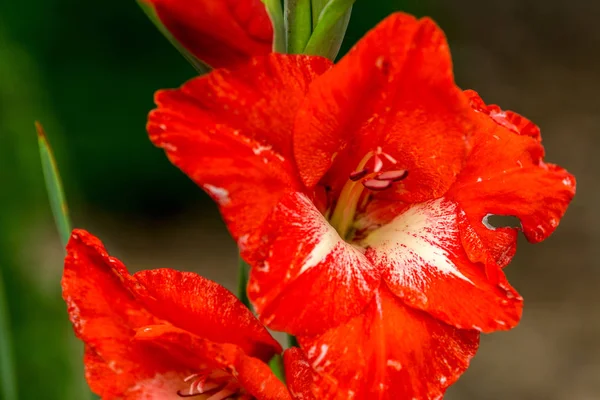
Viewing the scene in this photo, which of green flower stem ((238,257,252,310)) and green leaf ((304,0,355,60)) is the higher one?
green leaf ((304,0,355,60))

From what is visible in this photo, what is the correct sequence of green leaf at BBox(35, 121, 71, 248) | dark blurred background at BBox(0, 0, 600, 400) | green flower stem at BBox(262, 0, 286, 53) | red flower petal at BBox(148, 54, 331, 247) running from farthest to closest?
1. dark blurred background at BBox(0, 0, 600, 400)
2. green leaf at BBox(35, 121, 71, 248)
3. green flower stem at BBox(262, 0, 286, 53)
4. red flower petal at BBox(148, 54, 331, 247)

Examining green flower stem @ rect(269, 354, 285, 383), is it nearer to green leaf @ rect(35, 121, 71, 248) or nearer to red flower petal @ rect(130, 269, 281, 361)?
red flower petal @ rect(130, 269, 281, 361)

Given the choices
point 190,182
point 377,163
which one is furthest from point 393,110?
point 190,182

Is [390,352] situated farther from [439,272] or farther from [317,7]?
[317,7]

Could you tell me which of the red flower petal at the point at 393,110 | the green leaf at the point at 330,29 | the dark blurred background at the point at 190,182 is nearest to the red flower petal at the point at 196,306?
the red flower petal at the point at 393,110

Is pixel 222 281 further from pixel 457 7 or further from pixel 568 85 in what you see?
pixel 568 85

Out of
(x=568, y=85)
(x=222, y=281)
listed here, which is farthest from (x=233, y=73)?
(x=568, y=85)

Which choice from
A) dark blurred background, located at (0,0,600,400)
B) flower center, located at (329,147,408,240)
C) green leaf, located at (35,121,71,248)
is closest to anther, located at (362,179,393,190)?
flower center, located at (329,147,408,240)
